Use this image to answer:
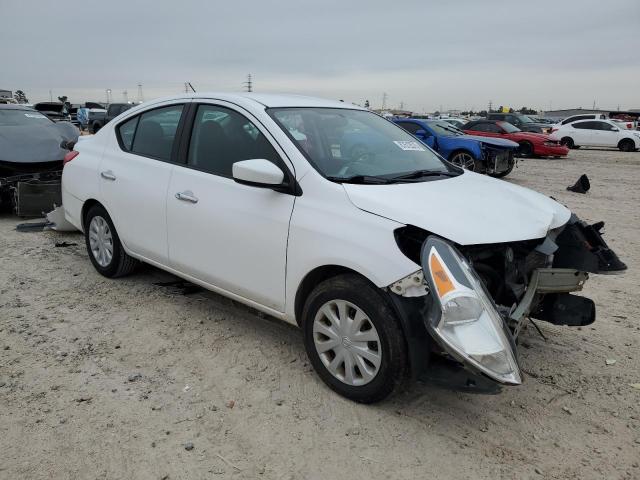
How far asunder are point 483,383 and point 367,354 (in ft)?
2.04

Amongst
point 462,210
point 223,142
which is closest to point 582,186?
point 462,210

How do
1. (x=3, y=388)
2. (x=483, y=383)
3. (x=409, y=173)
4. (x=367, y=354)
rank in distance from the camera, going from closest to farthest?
(x=483, y=383)
(x=367, y=354)
(x=3, y=388)
(x=409, y=173)


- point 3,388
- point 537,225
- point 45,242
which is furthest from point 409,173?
point 45,242

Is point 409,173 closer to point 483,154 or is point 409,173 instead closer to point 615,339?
point 615,339

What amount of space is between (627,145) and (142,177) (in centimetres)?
2569

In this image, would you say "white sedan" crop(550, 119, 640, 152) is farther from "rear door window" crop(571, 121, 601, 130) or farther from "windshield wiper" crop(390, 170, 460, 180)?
"windshield wiper" crop(390, 170, 460, 180)

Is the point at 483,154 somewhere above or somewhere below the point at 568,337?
above

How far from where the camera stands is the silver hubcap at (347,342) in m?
2.90

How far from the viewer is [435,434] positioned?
2818 millimetres

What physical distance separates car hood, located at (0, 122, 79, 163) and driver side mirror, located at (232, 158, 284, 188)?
17.1 ft

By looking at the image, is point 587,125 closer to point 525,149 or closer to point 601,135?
point 601,135

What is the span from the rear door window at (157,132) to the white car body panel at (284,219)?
3.4 inches

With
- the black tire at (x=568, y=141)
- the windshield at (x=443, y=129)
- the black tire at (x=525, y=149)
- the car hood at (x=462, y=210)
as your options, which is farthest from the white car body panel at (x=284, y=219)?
the black tire at (x=568, y=141)

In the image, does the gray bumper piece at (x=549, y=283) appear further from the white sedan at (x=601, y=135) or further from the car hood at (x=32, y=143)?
the white sedan at (x=601, y=135)
